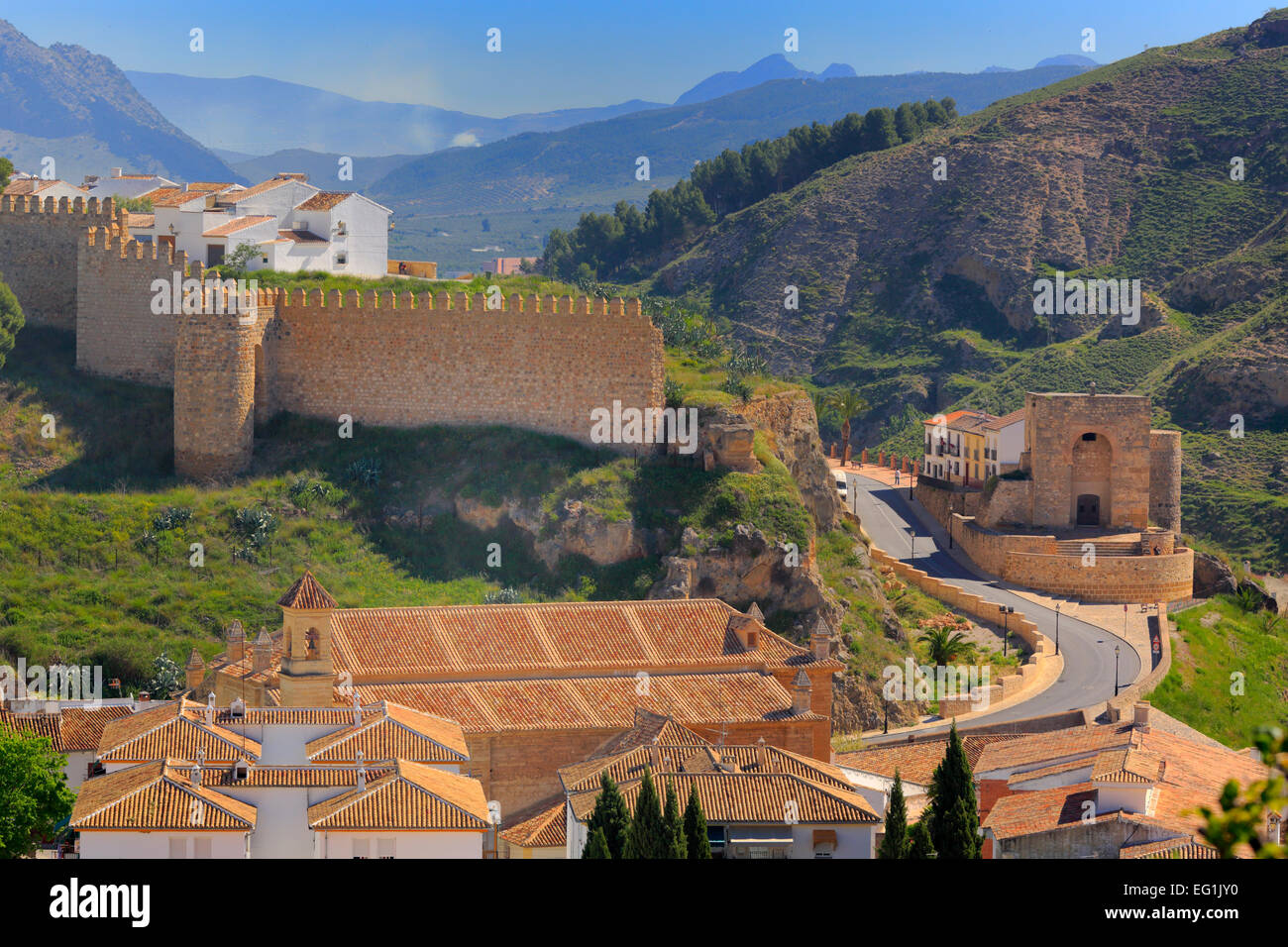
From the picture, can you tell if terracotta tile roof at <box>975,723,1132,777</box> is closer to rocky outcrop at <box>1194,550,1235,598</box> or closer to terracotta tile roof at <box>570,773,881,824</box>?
terracotta tile roof at <box>570,773,881,824</box>

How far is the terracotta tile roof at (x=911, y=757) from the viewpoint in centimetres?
3466

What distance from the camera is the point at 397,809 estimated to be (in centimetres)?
2706

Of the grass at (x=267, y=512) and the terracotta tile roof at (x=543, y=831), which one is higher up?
the grass at (x=267, y=512)

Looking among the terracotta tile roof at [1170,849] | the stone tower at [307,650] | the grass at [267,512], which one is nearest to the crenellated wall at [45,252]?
the grass at [267,512]

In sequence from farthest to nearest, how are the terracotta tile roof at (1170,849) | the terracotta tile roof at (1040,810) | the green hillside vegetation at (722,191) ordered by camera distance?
1. the green hillside vegetation at (722,191)
2. the terracotta tile roof at (1040,810)
3. the terracotta tile roof at (1170,849)

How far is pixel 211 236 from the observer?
4678cm

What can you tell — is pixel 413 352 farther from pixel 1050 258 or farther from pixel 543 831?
pixel 1050 258

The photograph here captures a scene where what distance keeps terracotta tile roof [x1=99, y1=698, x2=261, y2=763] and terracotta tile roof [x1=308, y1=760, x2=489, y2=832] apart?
205 centimetres

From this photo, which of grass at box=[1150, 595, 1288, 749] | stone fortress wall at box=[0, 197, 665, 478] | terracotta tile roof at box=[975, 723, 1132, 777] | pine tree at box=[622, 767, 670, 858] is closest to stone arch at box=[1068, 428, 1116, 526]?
grass at box=[1150, 595, 1288, 749]

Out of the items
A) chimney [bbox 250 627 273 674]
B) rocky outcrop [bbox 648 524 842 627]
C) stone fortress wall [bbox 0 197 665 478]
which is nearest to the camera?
chimney [bbox 250 627 273 674]

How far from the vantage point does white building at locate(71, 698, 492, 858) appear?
1042 inches

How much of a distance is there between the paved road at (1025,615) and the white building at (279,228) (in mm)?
17709

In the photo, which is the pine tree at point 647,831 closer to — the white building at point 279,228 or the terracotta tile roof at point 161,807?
the terracotta tile roof at point 161,807
